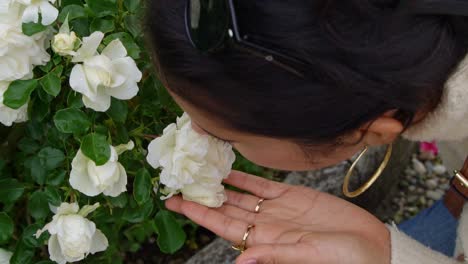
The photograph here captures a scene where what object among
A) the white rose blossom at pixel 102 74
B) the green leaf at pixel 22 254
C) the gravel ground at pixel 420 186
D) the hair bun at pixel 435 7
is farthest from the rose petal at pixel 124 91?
the gravel ground at pixel 420 186

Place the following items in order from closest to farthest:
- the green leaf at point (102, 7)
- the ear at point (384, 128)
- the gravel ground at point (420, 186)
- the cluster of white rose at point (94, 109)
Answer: the ear at point (384, 128), the cluster of white rose at point (94, 109), the green leaf at point (102, 7), the gravel ground at point (420, 186)

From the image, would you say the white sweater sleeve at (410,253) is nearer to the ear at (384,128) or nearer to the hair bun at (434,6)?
the ear at (384,128)

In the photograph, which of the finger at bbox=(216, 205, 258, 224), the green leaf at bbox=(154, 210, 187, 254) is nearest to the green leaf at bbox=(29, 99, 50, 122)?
the green leaf at bbox=(154, 210, 187, 254)

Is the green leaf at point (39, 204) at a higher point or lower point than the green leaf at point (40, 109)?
lower

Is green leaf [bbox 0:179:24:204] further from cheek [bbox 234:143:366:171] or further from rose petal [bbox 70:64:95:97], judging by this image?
cheek [bbox 234:143:366:171]

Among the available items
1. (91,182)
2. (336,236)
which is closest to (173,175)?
(91,182)

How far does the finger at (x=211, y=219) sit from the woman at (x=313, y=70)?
0.29 m

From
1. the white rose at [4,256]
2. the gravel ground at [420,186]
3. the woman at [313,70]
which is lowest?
the gravel ground at [420,186]

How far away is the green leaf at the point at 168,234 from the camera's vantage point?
5.01ft

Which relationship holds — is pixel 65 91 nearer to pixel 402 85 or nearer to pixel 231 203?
pixel 231 203

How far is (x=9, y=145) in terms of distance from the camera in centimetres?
167

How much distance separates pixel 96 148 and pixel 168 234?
1.02 feet

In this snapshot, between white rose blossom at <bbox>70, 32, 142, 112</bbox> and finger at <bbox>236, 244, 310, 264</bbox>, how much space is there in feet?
1.26

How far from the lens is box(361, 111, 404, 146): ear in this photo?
117cm
